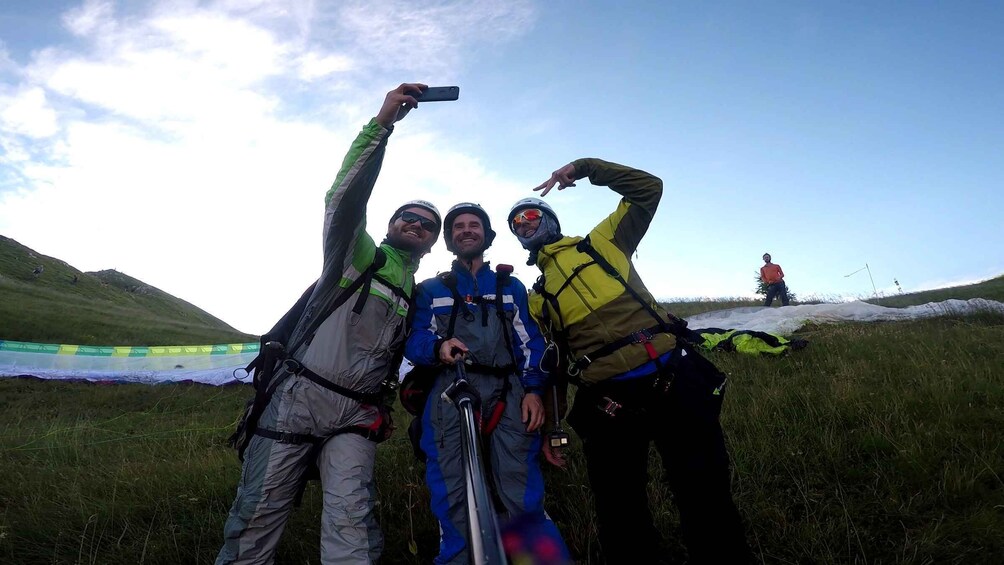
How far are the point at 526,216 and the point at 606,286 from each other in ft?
3.36

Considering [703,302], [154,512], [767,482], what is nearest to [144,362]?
[154,512]

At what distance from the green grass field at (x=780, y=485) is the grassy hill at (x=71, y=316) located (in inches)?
635

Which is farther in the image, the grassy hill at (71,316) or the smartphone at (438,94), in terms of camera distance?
the grassy hill at (71,316)

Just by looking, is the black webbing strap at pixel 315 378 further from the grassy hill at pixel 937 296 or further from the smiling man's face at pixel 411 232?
the grassy hill at pixel 937 296

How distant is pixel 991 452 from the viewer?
3455 mm

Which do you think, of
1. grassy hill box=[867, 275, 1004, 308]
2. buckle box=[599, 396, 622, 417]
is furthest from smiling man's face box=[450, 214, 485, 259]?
grassy hill box=[867, 275, 1004, 308]

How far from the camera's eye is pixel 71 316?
67.2 feet

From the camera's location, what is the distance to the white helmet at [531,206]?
391 centimetres

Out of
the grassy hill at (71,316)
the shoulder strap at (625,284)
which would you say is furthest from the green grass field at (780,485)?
the grassy hill at (71,316)

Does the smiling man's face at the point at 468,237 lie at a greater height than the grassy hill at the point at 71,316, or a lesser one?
lesser

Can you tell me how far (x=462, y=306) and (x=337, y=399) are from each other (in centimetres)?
104

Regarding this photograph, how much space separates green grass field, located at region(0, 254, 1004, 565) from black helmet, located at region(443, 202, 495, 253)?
2172 millimetres

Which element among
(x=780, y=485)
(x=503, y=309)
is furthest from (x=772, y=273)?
(x=503, y=309)

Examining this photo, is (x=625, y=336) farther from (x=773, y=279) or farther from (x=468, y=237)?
(x=773, y=279)
